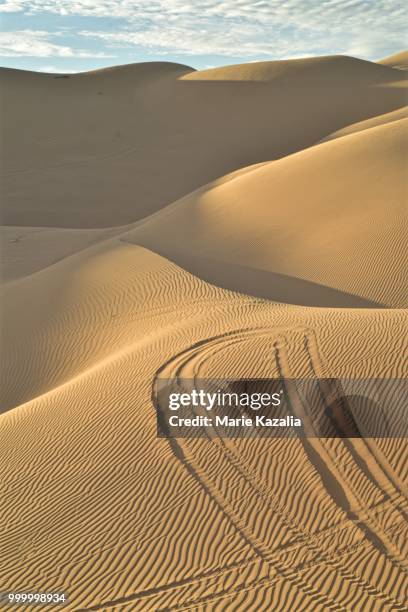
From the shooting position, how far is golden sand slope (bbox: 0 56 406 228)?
36625mm

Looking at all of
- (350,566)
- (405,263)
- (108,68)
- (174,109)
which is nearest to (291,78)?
(174,109)

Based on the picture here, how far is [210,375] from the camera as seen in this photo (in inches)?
419

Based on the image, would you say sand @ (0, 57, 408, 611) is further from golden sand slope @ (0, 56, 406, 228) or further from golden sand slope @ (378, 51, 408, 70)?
golden sand slope @ (378, 51, 408, 70)

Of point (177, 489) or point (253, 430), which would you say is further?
Answer: point (253, 430)

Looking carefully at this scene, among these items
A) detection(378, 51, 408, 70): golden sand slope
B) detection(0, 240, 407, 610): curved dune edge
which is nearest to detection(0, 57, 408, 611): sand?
detection(0, 240, 407, 610): curved dune edge

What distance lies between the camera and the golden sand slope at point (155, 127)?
120 feet

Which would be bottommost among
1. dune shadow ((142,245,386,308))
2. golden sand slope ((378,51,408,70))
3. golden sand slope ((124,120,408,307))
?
dune shadow ((142,245,386,308))

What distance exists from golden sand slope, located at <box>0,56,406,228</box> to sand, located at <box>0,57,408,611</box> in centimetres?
313

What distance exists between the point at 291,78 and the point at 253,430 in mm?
50504

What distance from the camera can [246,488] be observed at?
8.30 metres

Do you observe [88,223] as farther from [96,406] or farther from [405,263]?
[96,406]

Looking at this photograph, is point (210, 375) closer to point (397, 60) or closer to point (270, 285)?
point (270, 285)

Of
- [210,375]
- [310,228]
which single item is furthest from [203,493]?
[310,228]

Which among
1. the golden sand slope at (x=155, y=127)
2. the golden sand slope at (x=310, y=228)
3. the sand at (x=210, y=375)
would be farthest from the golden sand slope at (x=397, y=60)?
the golden sand slope at (x=310, y=228)
